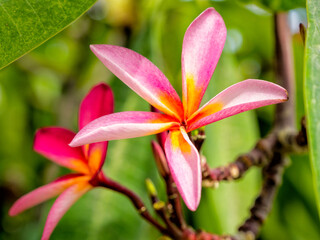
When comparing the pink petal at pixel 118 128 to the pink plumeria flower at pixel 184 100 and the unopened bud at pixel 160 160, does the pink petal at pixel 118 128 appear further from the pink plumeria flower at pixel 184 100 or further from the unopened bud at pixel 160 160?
the unopened bud at pixel 160 160

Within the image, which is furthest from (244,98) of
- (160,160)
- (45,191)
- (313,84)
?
(45,191)

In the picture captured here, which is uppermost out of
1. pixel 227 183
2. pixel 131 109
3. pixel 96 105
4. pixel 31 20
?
pixel 31 20

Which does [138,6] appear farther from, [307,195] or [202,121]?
[202,121]

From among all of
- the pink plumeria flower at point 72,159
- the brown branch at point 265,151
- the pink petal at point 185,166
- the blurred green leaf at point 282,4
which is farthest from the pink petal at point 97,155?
the blurred green leaf at point 282,4

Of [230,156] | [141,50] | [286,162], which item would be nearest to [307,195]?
[230,156]

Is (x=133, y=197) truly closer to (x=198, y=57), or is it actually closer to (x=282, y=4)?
(x=198, y=57)
